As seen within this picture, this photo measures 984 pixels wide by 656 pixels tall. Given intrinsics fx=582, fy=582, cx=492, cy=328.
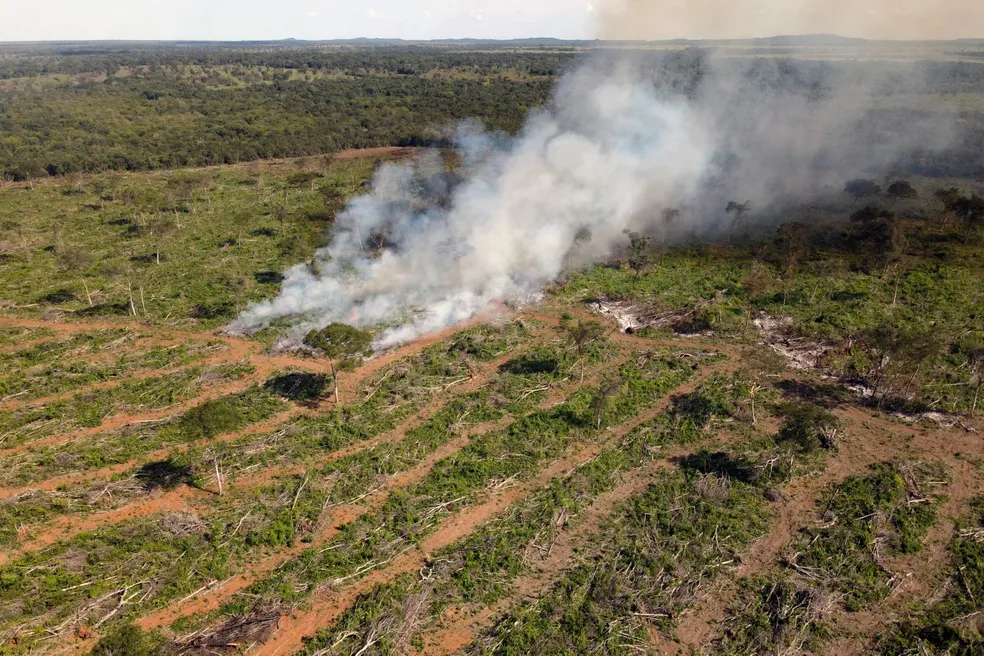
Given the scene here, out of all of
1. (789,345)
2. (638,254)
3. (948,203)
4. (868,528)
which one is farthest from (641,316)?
(948,203)

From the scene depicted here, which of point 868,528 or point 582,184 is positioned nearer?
point 868,528

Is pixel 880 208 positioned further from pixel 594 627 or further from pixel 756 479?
pixel 594 627

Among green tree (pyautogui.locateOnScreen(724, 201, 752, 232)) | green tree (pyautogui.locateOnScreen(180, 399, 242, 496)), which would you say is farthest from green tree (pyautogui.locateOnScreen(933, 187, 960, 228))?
green tree (pyautogui.locateOnScreen(180, 399, 242, 496))

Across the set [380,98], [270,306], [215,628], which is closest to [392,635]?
[215,628]

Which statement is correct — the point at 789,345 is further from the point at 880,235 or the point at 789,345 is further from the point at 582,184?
the point at 582,184

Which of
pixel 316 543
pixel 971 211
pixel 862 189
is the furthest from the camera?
pixel 862 189
